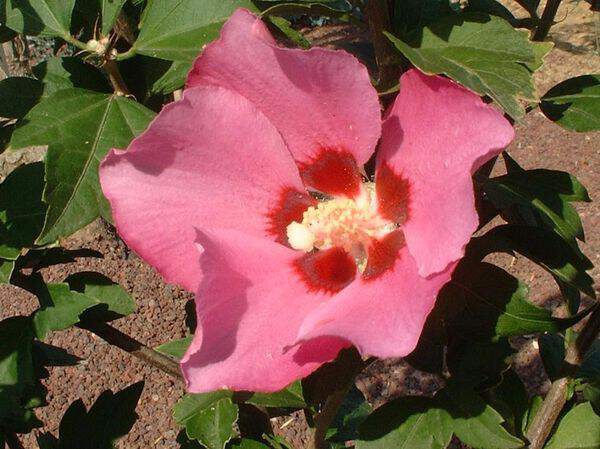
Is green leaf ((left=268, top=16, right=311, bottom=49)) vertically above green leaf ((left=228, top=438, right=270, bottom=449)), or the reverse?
green leaf ((left=268, top=16, right=311, bottom=49))

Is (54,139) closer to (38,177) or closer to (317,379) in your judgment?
(38,177)

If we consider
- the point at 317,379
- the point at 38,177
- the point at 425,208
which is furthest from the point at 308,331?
the point at 38,177

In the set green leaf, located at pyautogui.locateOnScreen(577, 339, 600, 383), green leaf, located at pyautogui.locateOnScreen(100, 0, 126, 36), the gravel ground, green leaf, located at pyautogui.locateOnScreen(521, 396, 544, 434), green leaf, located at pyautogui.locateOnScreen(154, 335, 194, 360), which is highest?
green leaf, located at pyautogui.locateOnScreen(100, 0, 126, 36)

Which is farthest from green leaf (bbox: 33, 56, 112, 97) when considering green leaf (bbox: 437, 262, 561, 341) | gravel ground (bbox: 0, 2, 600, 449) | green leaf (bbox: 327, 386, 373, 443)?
gravel ground (bbox: 0, 2, 600, 449)

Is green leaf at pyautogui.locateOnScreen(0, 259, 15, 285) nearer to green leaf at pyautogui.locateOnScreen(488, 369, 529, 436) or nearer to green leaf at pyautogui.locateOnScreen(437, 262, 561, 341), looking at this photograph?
green leaf at pyautogui.locateOnScreen(437, 262, 561, 341)

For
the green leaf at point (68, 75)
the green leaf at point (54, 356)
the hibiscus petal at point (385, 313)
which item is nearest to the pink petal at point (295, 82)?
the hibiscus petal at point (385, 313)

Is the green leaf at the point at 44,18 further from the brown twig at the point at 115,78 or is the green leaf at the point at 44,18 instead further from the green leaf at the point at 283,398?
the green leaf at the point at 283,398
